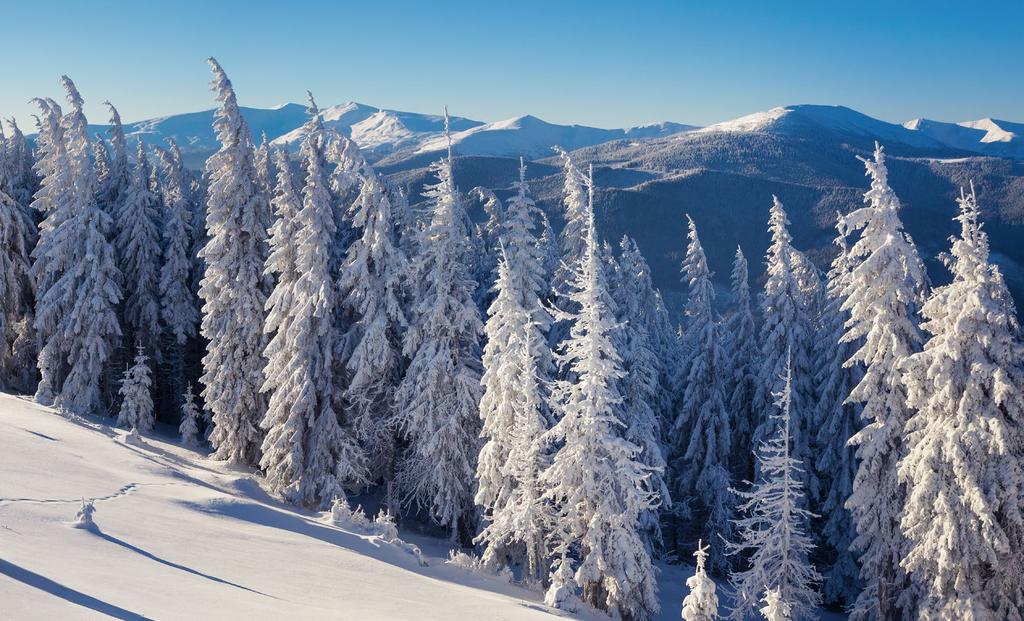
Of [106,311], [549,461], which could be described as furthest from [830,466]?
[106,311]

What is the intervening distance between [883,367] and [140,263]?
3107 cm

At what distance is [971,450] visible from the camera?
17344 millimetres

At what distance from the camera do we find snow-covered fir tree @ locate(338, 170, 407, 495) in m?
24.7

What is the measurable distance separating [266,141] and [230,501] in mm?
19659

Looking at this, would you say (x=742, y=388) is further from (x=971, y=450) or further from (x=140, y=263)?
(x=140, y=263)

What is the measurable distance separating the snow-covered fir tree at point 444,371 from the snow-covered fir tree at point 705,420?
420 inches

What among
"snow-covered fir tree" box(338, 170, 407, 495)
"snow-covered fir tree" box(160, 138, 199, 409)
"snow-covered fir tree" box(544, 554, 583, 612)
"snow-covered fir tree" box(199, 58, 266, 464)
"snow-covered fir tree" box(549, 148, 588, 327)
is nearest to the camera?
"snow-covered fir tree" box(544, 554, 583, 612)

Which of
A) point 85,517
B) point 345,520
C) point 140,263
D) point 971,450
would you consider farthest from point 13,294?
point 971,450

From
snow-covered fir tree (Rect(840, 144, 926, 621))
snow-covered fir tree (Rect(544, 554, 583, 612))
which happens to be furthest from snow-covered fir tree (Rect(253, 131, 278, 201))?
snow-covered fir tree (Rect(840, 144, 926, 621))

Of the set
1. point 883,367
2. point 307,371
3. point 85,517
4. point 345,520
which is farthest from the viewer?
point 307,371

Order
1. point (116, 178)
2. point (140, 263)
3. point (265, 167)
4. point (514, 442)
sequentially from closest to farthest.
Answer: point (514, 442) → point (265, 167) → point (140, 263) → point (116, 178)

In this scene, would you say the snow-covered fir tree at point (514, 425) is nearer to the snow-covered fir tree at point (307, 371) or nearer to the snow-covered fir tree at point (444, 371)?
the snow-covered fir tree at point (444, 371)

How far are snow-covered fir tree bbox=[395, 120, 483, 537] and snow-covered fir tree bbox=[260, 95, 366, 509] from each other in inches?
107

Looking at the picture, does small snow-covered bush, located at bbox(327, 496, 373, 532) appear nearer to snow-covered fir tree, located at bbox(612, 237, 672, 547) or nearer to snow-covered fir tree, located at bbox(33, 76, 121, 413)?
snow-covered fir tree, located at bbox(612, 237, 672, 547)
